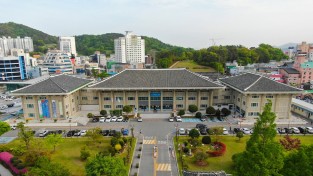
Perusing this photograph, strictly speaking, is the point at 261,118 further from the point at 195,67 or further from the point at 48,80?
the point at 195,67

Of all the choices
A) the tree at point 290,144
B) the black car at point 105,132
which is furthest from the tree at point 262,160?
the black car at point 105,132

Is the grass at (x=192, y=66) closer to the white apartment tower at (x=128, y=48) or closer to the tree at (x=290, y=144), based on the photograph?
the white apartment tower at (x=128, y=48)

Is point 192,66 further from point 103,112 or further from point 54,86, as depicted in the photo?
point 54,86

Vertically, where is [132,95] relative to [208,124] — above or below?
above

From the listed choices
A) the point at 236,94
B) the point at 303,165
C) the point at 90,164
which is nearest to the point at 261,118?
the point at 303,165

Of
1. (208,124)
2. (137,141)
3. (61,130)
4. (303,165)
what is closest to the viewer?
(303,165)

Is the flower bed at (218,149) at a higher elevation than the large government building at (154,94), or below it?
below
